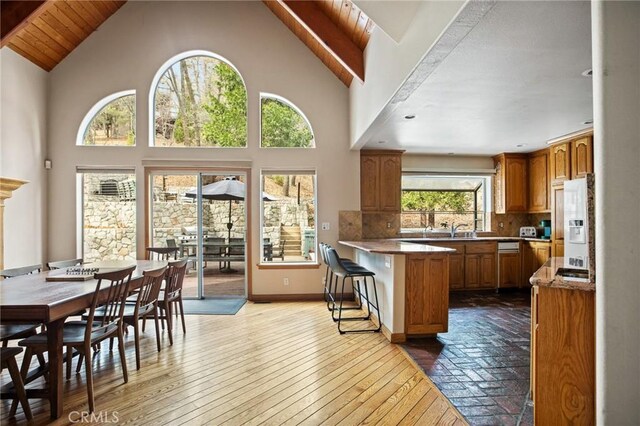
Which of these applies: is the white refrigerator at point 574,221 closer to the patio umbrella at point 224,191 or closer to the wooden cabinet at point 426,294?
the wooden cabinet at point 426,294

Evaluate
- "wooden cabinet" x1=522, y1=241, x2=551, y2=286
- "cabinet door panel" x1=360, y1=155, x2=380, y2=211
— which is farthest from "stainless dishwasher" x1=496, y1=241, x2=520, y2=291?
"cabinet door panel" x1=360, y1=155, x2=380, y2=211

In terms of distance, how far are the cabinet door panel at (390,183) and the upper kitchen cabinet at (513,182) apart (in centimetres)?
203

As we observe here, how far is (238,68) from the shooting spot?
5.37 meters

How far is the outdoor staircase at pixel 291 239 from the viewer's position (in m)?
5.50

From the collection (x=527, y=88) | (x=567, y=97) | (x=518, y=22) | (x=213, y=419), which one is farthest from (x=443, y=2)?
(x=213, y=419)

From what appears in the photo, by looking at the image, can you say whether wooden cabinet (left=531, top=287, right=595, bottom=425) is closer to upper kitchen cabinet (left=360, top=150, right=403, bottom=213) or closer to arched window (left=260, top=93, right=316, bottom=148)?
upper kitchen cabinet (left=360, top=150, right=403, bottom=213)

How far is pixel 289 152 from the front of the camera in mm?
5398

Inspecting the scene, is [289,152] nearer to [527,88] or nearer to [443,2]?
[527,88]

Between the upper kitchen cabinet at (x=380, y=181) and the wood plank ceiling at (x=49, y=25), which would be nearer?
the wood plank ceiling at (x=49, y=25)

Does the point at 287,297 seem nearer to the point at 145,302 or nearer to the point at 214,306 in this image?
the point at 214,306

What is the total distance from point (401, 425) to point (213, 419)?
1.17 m

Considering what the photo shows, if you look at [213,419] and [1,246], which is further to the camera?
[1,246]

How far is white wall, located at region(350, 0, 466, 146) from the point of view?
6.61ft

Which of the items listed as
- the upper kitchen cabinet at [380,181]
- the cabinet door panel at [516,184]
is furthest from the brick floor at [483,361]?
the cabinet door panel at [516,184]
